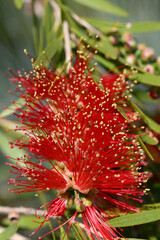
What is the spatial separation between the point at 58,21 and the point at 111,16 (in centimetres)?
117

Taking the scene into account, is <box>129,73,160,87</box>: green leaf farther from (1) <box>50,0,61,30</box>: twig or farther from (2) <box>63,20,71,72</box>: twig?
(1) <box>50,0,61,30</box>: twig

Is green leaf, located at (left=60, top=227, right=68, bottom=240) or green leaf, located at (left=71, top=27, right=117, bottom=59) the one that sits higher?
green leaf, located at (left=71, top=27, right=117, bottom=59)

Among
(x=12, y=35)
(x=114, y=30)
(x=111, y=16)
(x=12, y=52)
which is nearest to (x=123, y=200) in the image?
(x=114, y=30)

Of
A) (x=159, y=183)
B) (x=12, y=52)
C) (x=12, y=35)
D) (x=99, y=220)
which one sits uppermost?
(x=12, y=35)

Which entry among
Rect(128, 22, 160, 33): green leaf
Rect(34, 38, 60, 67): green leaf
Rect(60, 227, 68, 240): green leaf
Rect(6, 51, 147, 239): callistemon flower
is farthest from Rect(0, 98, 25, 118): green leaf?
Rect(128, 22, 160, 33): green leaf

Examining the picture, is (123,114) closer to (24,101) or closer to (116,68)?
(116,68)

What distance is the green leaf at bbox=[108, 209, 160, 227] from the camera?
1.19 meters

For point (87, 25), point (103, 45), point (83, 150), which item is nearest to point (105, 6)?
point (87, 25)

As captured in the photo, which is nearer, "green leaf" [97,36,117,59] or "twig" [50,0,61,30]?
"green leaf" [97,36,117,59]

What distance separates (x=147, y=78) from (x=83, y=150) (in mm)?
434

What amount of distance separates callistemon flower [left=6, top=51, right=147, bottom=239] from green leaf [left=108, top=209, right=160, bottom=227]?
6 cm

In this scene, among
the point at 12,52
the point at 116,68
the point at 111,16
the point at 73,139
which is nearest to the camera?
→ the point at 73,139

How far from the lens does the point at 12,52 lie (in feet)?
7.68

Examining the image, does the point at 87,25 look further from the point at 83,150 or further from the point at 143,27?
the point at 83,150
